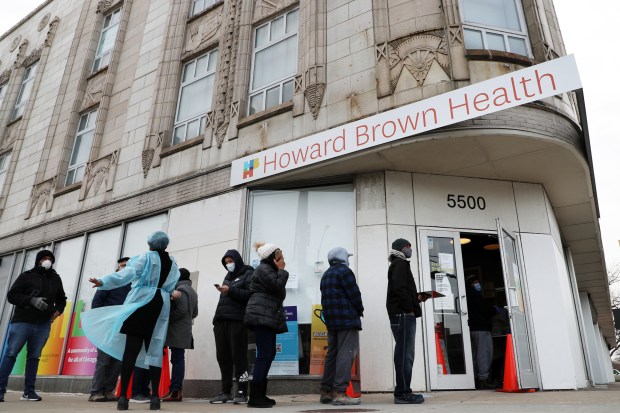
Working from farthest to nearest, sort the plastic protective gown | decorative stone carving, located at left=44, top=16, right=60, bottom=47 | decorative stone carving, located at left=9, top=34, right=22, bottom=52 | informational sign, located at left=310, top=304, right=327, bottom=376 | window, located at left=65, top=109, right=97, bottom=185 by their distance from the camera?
decorative stone carving, located at left=9, top=34, right=22, bottom=52 → decorative stone carving, located at left=44, top=16, right=60, bottom=47 → window, located at left=65, top=109, right=97, bottom=185 → informational sign, located at left=310, top=304, right=327, bottom=376 → the plastic protective gown

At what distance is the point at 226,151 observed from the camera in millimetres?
9234

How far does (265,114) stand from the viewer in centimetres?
886

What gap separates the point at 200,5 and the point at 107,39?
4227mm

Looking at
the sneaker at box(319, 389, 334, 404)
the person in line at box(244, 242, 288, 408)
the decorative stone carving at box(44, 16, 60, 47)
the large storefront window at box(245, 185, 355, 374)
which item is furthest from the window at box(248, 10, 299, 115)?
the decorative stone carving at box(44, 16, 60, 47)

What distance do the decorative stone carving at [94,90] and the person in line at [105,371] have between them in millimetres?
8426

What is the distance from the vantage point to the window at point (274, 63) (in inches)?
368

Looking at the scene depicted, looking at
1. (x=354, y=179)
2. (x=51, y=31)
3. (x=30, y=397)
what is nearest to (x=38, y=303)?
(x=30, y=397)

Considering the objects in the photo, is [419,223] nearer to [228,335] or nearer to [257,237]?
[257,237]

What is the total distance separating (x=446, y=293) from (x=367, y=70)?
3986 mm

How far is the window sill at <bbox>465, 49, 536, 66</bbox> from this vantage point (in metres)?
7.36

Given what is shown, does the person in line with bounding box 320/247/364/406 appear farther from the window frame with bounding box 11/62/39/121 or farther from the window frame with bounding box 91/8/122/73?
the window frame with bounding box 11/62/39/121

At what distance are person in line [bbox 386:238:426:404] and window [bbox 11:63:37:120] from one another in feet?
53.3

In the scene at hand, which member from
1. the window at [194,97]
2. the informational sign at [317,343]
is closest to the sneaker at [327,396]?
the informational sign at [317,343]

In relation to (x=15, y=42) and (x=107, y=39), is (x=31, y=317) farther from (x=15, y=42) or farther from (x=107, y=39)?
(x=15, y=42)
